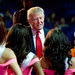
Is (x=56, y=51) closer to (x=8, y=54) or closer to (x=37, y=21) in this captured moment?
(x=8, y=54)

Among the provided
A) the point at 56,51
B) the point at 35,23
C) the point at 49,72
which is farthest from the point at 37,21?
the point at 49,72

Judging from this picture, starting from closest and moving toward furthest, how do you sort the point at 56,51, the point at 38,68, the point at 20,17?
1. the point at 38,68
2. the point at 56,51
3. the point at 20,17

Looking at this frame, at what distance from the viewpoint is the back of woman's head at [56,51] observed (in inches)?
102

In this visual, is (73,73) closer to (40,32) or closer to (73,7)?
(40,32)

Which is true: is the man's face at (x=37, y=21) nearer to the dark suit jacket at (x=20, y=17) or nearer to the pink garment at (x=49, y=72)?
the dark suit jacket at (x=20, y=17)

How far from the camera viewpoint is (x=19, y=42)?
2535 millimetres

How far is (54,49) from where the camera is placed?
2605 millimetres

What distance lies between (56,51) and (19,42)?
1.25 feet

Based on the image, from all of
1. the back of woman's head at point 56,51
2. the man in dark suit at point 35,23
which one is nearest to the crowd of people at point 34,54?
the back of woman's head at point 56,51

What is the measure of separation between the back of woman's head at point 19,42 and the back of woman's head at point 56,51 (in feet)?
0.73

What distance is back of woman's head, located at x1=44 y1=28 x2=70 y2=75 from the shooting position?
8.52 ft

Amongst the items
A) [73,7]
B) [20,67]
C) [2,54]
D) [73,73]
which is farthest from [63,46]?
[73,7]

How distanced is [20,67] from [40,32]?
79 cm

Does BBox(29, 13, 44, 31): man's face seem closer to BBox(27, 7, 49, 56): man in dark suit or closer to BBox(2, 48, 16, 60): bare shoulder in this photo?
BBox(27, 7, 49, 56): man in dark suit
